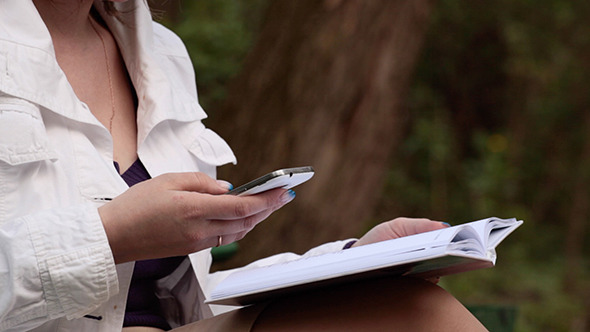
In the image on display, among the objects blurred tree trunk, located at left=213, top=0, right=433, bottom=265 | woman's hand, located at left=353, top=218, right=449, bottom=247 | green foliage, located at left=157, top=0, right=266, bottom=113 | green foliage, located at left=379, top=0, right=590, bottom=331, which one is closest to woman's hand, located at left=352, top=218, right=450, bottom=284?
woman's hand, located at left=353, top=218, right=449, bottom=247

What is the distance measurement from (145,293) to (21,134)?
357 millimetres

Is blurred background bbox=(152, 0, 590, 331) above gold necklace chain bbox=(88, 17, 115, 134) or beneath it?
beneath

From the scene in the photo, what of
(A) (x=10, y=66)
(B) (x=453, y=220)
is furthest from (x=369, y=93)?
(B) (x=453, y=220)

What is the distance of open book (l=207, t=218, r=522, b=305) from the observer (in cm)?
94

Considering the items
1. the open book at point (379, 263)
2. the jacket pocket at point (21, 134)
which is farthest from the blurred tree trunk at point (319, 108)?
the open book at point (379, 263)

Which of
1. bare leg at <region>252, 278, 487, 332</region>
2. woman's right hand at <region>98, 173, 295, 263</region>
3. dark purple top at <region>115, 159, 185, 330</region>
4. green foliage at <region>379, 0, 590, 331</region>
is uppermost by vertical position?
woman's right hand at <region>98, 173, 295, 263</region>

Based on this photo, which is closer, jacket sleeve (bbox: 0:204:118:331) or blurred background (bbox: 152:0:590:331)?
jacket sleeve (bbox: 0:204:118:331)

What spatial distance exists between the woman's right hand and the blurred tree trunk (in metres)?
1.68

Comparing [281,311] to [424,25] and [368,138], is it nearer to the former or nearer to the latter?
[368,138]

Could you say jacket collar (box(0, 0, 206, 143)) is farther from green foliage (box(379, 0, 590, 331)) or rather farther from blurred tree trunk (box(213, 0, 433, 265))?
green foliage (box(379, 0, 590, 331))

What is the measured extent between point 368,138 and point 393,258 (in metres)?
2.04

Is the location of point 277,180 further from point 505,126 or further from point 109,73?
point 505,126

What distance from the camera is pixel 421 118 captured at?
6012 mm

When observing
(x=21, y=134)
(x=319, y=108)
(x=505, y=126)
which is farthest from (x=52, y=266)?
(x=505, y=126)
